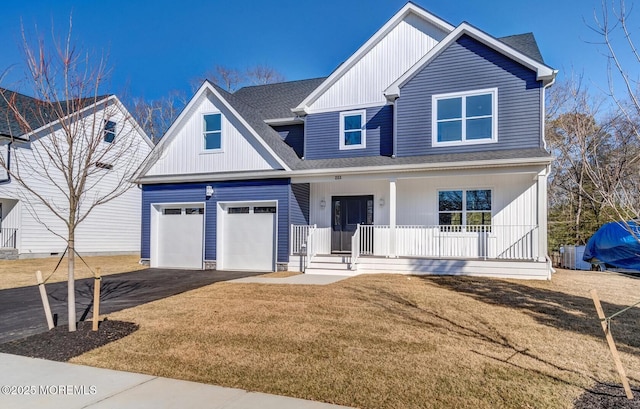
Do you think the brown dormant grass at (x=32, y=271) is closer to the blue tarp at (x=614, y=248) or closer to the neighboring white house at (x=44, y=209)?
the neighboring white house at (x=44, y=209)

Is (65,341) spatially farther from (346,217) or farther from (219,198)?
(346,217)

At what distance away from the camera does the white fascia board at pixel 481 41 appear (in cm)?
1143

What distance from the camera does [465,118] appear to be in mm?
12469

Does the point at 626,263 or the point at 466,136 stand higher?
the point at 466,136

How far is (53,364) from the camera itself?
4754mm

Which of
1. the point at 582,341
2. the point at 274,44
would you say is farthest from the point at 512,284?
the point at 274,44

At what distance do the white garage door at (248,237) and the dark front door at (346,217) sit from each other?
222cm

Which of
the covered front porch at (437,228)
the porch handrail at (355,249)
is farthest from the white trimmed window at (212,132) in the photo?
the porch handrail at (355,249)

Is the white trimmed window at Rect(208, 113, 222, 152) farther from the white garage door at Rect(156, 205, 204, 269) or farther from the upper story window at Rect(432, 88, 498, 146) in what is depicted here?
the upper story window at Rect(432, 88, 498, 146)

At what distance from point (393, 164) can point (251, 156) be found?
497cm

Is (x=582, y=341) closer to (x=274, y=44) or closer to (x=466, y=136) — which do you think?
(x=466, y=136)

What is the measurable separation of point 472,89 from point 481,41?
4.69ft

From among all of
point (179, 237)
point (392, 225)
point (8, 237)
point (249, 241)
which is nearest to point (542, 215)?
point (392, 225)

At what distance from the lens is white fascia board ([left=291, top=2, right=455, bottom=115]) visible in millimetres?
13539
